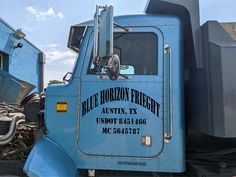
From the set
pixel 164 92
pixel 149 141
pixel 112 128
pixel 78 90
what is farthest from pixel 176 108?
pixel 78 90

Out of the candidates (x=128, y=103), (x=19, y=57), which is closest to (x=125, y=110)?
(x=128, y=103)

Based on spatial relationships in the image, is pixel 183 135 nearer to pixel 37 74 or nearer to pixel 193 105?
pixel 193 105

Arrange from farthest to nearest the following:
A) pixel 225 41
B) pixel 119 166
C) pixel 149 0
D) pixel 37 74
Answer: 1. pixel 37 74
2. pixel 149 0
3. pixel 119 166
4. pixel 225 41

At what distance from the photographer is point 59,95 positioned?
3.51 m

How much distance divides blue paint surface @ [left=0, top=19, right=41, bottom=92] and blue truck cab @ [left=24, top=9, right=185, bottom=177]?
10219mm

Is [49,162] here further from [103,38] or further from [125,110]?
[103,38]

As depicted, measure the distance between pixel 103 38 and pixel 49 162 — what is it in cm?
126

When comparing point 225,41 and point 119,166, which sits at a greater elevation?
point 225,41

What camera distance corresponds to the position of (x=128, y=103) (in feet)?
11.1

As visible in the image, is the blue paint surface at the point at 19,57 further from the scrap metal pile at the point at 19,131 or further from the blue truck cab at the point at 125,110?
the blue truck cab at the point at 125,110

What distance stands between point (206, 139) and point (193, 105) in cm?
37

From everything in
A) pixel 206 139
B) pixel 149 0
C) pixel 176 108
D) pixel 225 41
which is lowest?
pixel 206 139

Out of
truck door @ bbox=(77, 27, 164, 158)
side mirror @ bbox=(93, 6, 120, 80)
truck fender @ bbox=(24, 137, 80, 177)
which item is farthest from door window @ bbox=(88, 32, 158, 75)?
truck fender @ bbox=(24, 137, 80, 177)

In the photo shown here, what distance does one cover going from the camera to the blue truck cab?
3324mm
